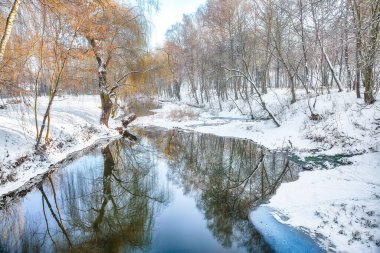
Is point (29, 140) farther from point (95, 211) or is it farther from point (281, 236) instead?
point (281, 236)

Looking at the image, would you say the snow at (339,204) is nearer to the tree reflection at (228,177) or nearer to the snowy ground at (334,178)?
the snowy ground at (334,178)

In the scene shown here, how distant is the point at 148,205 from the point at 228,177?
11.0 ft

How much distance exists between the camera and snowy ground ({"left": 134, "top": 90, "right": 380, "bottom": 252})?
5289mm

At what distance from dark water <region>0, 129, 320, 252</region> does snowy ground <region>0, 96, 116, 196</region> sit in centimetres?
80

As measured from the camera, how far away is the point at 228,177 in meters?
9.66

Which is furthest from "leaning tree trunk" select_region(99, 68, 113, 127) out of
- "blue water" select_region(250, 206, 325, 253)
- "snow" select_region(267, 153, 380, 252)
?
"blue water" select_region(250, 206, 325, 253)

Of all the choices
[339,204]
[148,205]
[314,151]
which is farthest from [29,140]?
[314,151]

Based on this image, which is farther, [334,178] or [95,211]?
[334,178]

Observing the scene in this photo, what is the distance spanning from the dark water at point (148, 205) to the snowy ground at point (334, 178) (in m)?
1.01

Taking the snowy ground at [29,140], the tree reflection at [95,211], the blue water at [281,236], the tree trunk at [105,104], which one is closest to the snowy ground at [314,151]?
the snowy ground at [29,140]

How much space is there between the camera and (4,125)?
11023mm

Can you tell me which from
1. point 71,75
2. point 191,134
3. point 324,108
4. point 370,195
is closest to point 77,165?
point 71,75

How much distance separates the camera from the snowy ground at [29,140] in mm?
8305

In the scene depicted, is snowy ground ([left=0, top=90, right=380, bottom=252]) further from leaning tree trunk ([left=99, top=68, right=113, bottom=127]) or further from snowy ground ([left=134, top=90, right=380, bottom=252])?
leaning tree trunk ([left=99, top=68, right=113, bottom=127])
